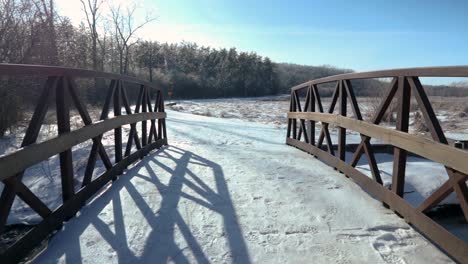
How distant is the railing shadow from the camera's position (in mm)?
2473

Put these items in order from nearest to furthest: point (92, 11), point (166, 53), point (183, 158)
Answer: point (183, 158), point (92, 11), point (166, 53)

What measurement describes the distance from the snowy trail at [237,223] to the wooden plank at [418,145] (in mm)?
596

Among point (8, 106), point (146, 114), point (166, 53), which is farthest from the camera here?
point (166, 53)

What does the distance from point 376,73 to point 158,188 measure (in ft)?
7.92

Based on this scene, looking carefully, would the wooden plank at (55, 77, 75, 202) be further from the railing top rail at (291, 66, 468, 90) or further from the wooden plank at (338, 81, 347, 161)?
the wooden plank at (338, 81, 347, 161)

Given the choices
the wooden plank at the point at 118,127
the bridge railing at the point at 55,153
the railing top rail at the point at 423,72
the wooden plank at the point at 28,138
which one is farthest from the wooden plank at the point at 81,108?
the railing top rail at the point at 423,72

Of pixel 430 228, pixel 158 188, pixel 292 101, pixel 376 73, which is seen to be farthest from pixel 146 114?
pixel 430 228

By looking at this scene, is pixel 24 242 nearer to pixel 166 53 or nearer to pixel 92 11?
pixel 92 11

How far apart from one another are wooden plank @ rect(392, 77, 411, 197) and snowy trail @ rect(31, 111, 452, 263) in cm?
26

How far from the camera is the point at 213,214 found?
10.4 feet

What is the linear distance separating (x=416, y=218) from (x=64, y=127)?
9.10 feet

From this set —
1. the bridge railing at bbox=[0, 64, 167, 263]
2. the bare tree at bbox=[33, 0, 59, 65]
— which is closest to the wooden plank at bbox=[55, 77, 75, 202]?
the bridge railing at bbox=[0, 64, 167, 263]

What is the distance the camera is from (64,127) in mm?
3059

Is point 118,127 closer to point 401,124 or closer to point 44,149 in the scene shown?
point 44,149
